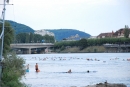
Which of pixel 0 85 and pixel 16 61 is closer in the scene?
pixel 0 85

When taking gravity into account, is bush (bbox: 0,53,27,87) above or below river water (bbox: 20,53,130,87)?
above

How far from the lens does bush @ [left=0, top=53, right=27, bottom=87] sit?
29.0m

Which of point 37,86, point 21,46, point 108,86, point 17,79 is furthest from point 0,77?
point 21,46

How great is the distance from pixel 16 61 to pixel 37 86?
11.7 m

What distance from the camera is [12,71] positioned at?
30.3 metres

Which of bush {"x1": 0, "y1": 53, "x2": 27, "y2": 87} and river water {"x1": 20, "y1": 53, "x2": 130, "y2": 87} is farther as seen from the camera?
river water {"x1": 20, "y1": 53, "x2": 130, "y2": 87}

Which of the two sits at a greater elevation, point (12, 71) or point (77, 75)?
point (12, 71)

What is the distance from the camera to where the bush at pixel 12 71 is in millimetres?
28969

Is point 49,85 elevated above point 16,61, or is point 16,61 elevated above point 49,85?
point 16,61

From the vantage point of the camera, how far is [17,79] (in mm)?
30125

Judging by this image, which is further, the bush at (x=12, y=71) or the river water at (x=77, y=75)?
the river water at (x=77, y=75)

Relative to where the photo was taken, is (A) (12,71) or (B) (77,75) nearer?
(A) (12,71)

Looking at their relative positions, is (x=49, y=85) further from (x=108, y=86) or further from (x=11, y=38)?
(x=11, y=38)

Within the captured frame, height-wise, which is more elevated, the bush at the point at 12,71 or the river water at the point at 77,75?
the bush at the point at 12,71
